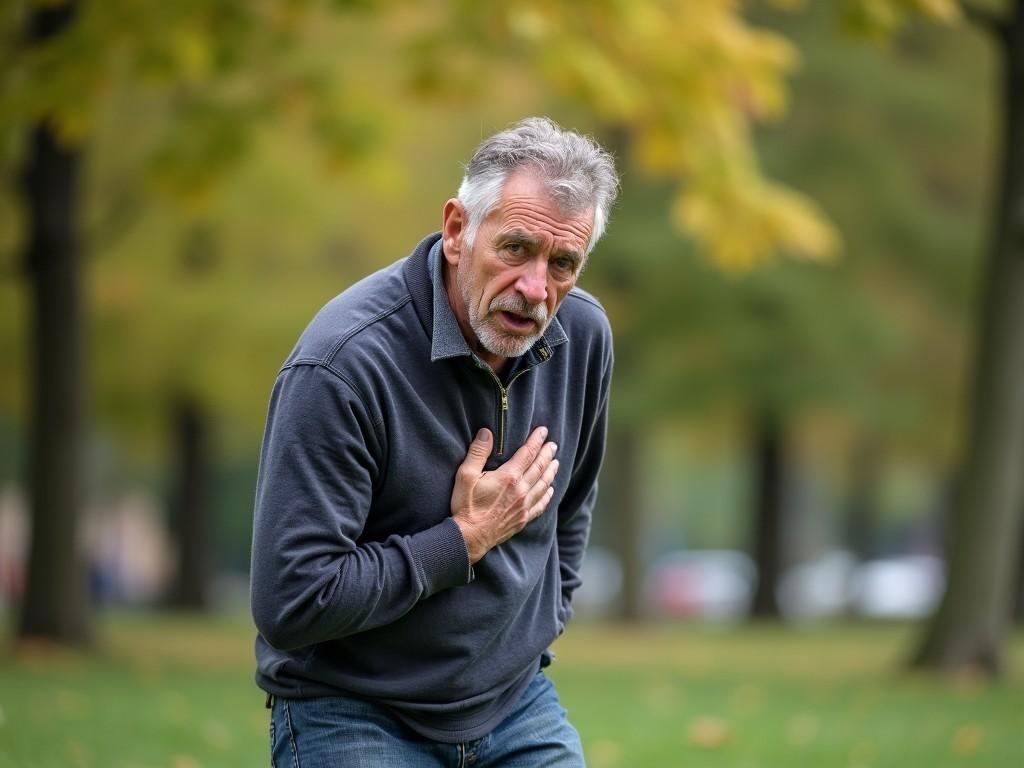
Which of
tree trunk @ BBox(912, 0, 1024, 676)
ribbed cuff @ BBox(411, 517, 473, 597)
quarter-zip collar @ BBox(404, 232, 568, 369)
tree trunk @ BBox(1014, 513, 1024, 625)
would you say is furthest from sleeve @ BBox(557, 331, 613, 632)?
tree trunk @ BBox(1014, 513, 1024, 625)

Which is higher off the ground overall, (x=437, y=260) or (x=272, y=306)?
(x=272, y=306)

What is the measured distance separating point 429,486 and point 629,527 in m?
15.8

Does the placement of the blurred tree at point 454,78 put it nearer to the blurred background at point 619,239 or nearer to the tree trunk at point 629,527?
the blurred background at point 619,239

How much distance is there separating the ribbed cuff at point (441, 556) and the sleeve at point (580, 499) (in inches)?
24.9

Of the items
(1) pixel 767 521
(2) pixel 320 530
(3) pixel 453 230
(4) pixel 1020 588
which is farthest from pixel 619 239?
(2) pixel 320 530

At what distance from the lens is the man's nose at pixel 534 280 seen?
3193 millimetres

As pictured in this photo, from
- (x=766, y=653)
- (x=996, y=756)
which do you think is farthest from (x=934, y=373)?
(x=996, y=756)

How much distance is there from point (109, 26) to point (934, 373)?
1238 cm

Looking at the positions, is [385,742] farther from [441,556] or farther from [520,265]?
[520,265]

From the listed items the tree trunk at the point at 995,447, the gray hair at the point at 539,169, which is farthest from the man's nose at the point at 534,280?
the tree trunk at the point at 995,447

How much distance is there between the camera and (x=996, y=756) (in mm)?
7078

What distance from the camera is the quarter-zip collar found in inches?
127

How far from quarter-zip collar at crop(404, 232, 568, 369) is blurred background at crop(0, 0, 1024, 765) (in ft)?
1.77

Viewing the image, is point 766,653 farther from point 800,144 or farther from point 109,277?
point 109,277
